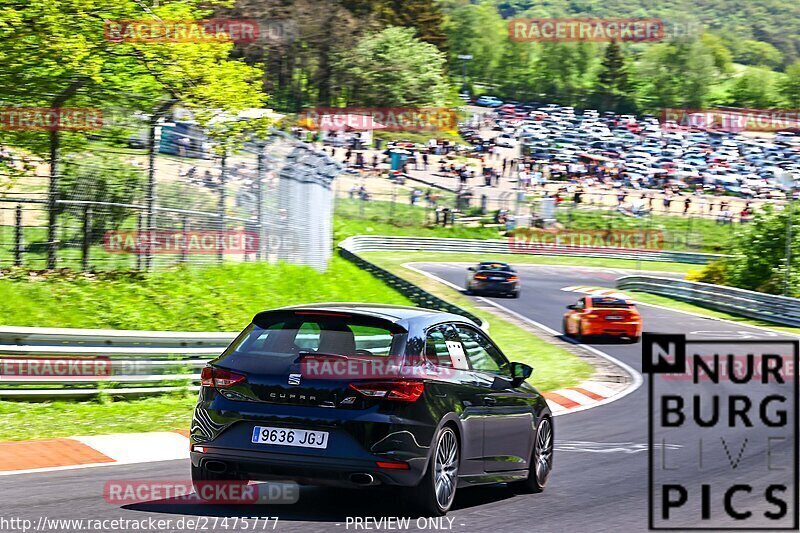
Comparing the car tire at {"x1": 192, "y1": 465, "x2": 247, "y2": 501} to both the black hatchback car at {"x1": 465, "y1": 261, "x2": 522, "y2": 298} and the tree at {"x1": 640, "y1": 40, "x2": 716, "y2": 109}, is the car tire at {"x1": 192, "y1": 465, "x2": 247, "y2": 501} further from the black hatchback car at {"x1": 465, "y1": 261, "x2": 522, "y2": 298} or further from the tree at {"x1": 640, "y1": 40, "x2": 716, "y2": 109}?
the tree at {"x1": 640, "y1": 40, "x2": 716, "y2": 109}

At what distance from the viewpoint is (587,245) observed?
66.8 meters

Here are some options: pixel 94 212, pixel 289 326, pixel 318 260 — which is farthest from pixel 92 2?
pixel 289 326

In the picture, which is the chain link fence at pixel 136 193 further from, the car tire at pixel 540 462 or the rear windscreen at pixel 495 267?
the rear windscreen at pixel 495 267

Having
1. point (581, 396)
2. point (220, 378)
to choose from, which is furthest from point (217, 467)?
point (581, 396)

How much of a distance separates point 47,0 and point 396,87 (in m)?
79.8

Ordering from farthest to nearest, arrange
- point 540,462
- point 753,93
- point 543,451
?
point 753,93 < point 543,451 < point 540,462

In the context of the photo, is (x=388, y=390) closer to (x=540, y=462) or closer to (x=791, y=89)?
(x=540, y=462)

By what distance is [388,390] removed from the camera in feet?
23.3

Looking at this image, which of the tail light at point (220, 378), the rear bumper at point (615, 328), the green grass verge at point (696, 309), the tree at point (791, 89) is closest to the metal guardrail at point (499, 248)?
the green grass verge at point (696, 309)

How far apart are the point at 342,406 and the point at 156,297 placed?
39.7 feet

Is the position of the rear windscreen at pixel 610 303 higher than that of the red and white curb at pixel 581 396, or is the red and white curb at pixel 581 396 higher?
the rear windscreen at pixel 610 303

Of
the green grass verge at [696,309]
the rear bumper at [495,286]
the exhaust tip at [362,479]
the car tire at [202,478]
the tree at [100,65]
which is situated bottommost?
the green grass verge at [696,309]

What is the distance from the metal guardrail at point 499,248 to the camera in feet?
199

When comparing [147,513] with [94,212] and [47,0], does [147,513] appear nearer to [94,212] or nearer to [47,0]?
[94,212]
